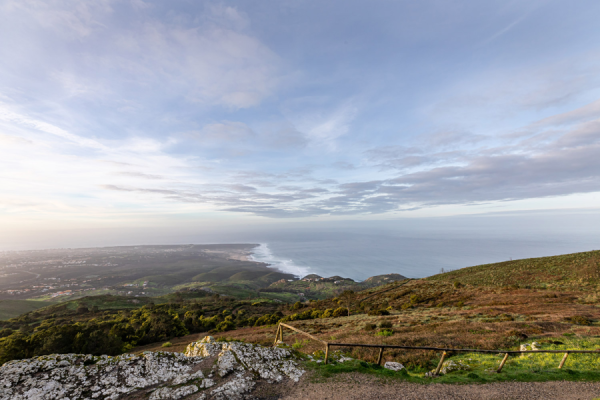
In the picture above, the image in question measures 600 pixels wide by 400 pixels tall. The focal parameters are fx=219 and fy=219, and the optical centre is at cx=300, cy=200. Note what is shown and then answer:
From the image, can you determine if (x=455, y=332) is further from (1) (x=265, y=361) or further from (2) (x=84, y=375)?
(2) (x=84, y=375)

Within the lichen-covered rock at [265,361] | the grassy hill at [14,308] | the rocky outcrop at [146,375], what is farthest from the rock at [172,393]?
the grassy hill at [14,308]

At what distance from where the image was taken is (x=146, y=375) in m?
7.72

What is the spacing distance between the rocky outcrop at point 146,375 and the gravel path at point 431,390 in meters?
1.14

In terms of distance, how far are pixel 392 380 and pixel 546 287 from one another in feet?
164

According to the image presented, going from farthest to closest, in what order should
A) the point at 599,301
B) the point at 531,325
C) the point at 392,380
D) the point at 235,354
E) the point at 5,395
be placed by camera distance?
the point at 599,301
the point at 531,325
the point at 235,354
the point at 392,380
the point at 5,395

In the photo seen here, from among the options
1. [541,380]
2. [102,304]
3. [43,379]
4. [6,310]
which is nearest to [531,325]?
[541,380]

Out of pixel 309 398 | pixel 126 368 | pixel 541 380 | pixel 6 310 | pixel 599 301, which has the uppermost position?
pixel 126 368

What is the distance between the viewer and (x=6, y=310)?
80000 millimetres

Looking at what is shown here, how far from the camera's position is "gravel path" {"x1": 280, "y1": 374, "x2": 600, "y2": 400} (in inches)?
292

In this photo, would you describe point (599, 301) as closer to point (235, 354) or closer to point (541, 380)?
point (541, 380)

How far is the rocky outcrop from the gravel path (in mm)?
1136

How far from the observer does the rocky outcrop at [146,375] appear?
21.8ft

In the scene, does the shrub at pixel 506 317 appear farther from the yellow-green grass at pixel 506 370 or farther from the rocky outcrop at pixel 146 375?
the rocky outcrop at pixel 146 375

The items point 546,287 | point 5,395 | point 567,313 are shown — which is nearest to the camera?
point 5,395
